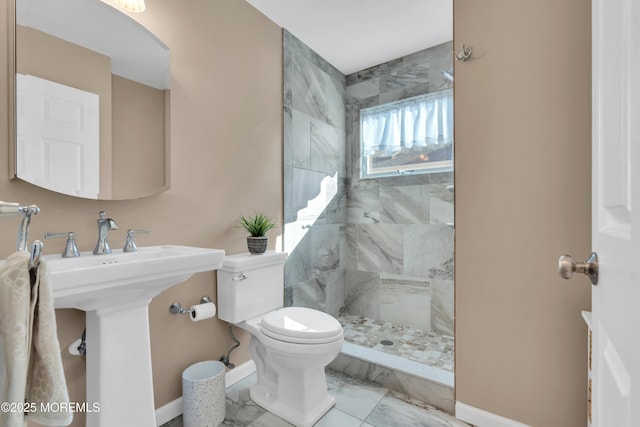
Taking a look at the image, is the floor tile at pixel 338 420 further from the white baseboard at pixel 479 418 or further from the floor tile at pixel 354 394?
the white baseboard at pixel 479 418

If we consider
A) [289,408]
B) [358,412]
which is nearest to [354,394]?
[358,412]

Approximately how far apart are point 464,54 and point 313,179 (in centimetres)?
147

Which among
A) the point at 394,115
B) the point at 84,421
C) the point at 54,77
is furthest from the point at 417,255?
the point at 54,77

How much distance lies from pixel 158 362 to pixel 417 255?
208cm

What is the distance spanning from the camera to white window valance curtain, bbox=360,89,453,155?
259 cm

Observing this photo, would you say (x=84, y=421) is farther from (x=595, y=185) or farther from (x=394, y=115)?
(x=394, y=115)

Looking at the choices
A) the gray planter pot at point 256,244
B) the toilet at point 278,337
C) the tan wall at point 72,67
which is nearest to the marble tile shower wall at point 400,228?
the toilet at point 278,337

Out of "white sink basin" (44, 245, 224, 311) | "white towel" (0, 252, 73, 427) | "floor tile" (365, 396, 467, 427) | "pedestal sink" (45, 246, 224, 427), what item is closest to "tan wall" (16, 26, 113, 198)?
"white sink basin" (44, 245, 224, 311)

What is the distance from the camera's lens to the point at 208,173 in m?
1.83

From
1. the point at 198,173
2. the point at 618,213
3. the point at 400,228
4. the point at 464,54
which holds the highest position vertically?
the point at 464,54

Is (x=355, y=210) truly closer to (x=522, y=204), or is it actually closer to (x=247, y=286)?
(x=247, y=286)

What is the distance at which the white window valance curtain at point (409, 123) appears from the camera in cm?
259

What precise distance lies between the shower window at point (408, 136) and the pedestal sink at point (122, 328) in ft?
6.70

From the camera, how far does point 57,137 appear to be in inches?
50.0
